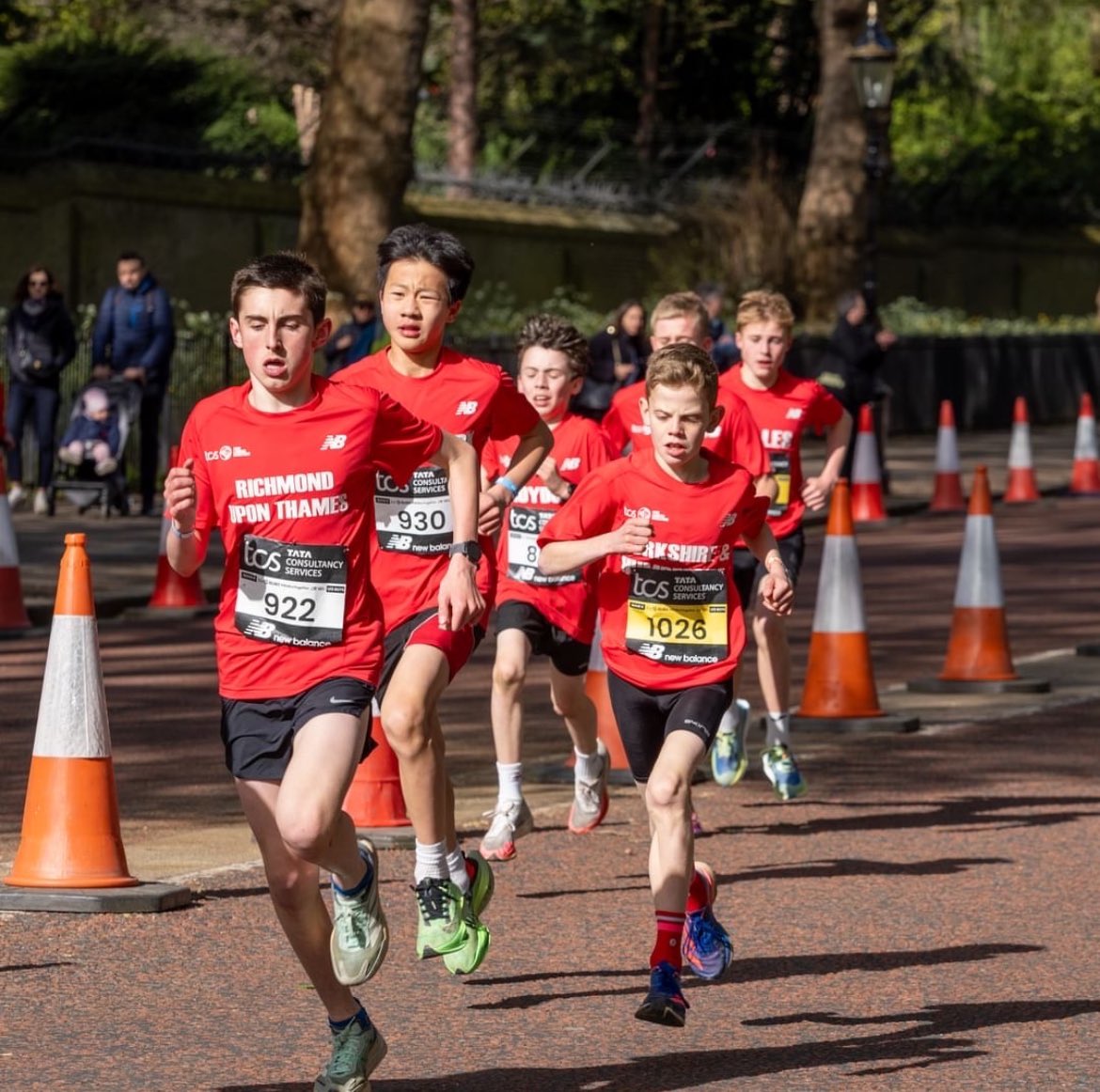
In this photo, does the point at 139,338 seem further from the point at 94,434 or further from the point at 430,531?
the point at 430,531

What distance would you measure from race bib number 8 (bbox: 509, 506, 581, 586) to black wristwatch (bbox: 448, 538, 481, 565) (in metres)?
2.54

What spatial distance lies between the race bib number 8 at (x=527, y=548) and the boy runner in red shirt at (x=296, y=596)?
293cm

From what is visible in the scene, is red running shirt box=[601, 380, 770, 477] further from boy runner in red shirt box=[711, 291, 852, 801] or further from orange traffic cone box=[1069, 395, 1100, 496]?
orange traffic cone box=[1069, 395, 1100, 496]

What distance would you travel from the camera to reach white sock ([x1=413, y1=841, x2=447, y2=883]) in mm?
6898

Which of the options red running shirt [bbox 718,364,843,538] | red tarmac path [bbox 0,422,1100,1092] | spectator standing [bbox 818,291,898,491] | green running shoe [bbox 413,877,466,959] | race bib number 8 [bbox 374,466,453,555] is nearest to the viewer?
red tarmac path [bbox 0,422,1100,1092]

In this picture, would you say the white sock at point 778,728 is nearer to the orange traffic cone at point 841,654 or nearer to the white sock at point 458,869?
the orange traffic cone at point 841,654

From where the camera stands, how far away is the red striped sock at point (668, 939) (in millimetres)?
6344

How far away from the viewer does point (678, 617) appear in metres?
7.08

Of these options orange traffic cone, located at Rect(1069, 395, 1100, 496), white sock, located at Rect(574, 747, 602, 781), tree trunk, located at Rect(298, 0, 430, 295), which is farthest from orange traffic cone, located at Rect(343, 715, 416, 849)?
orange traffic cone, located at Rect(1069, 395, 1100, 496)

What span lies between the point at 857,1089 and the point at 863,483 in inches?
700

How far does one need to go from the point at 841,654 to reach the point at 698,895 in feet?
16.8

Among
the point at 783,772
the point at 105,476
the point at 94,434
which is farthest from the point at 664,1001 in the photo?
the point at 105,476

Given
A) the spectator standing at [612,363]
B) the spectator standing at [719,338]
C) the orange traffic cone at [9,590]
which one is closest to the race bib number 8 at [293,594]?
the orange traffic cone at [9,590]

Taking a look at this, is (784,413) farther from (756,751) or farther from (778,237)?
(778,237)
